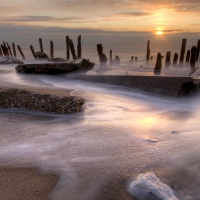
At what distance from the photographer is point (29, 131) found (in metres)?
3.12

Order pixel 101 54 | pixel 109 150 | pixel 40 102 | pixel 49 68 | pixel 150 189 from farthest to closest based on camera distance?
pixel 101 54
pixel 49 68
pixel 40 102
pixel 109 150
pixel 150 189

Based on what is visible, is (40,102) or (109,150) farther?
(40,102)

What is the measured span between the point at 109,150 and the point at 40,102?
6.01ft

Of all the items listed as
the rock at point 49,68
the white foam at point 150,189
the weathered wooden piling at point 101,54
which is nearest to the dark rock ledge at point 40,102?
the white foam at point 150,189

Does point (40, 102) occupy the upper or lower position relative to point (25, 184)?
upper

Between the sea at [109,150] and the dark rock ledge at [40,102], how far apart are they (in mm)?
118

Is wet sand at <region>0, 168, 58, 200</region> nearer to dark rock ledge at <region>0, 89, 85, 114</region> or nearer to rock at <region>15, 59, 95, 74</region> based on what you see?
dark rock ledge at <region>0, 89, 85, 114</region>

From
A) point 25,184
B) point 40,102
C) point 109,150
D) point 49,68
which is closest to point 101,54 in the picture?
point 49,68

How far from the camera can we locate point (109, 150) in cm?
260

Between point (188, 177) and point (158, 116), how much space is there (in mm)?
2197

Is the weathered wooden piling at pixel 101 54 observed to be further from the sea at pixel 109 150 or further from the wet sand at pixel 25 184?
the wet sand at pixel 25 184

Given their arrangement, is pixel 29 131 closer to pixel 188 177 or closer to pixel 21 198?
pixel 21 198

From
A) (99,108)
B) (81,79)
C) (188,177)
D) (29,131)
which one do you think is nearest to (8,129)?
(29,131)

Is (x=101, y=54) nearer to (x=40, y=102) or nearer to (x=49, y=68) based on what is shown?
(x=49, y=68)
